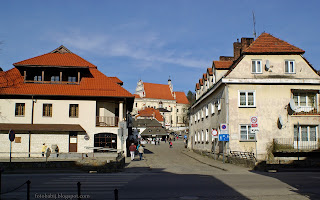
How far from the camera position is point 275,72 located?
3014 cm

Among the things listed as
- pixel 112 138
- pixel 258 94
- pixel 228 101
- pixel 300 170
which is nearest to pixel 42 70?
pixel 112 138

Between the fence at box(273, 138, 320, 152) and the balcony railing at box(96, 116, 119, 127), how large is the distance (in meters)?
15.9

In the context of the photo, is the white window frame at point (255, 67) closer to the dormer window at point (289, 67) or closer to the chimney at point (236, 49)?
the dormer window at point (289, 67)

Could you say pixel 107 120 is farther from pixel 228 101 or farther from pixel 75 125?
pixel 228 101

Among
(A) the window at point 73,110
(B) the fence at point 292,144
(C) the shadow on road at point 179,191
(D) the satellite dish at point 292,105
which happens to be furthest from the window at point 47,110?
(D) the satellite dish at point 292,105

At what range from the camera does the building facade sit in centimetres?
3256

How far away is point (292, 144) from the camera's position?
93.9 ft

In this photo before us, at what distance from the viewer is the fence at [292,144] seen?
28.4 m

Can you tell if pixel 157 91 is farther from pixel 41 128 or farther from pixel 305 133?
pixel 305 133

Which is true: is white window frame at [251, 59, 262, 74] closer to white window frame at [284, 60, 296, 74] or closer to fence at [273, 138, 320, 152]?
white window frame at [284, 60, 296, 74]

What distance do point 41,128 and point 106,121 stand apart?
6563mm

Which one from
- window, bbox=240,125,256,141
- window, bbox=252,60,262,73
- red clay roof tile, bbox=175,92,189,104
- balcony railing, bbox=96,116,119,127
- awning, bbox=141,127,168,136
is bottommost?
awning, bbox=141,127,168,136

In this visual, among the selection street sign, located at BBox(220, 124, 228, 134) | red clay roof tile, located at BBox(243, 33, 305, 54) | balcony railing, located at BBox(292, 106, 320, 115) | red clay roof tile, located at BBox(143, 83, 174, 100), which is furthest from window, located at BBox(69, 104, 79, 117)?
red clay roof tile, located at BBox(143, 83, 174, 100)

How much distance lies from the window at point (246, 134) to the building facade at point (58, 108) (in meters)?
11.0
